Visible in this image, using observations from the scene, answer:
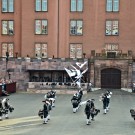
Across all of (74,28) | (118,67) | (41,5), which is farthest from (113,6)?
(41,5)

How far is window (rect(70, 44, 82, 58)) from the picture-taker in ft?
206

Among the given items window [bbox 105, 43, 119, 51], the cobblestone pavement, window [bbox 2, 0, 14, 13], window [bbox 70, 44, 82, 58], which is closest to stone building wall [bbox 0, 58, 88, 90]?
window [bbox 70, 44, 82, 58]

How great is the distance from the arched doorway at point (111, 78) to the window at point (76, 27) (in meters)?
8.86

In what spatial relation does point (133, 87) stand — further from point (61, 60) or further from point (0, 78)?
point (0, 78)

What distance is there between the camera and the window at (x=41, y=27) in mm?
62750

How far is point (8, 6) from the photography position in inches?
2534

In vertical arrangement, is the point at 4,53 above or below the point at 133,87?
above

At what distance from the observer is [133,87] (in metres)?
54.6

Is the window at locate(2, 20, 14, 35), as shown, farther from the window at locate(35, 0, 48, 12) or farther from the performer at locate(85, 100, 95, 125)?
the performer at locate(85, 100, 95, 125)

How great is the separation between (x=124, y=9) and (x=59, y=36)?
11.3 metres

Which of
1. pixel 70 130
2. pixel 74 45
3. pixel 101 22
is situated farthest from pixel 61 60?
pixel 70 130

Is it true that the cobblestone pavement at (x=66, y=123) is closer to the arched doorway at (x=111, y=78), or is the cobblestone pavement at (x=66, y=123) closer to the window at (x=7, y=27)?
the arched doorway at (x=111, y=78)

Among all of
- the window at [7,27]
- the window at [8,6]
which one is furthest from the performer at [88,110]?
the window at [8,6]

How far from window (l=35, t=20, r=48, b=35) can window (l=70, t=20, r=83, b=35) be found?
14.0ft
